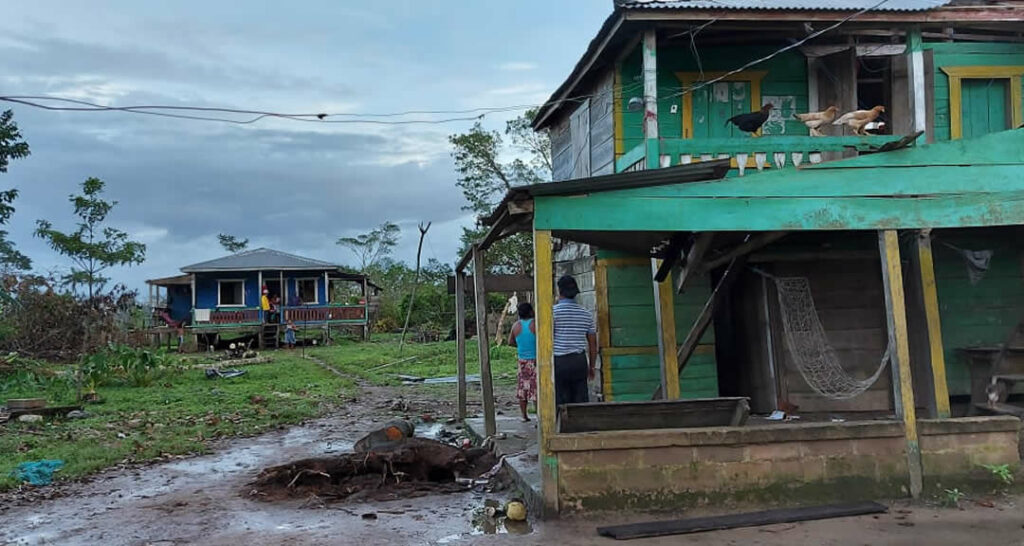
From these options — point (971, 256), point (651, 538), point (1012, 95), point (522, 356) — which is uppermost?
point (1012, 95)

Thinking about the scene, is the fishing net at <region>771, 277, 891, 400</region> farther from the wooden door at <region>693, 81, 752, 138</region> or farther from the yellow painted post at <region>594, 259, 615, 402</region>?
the wooden door at <region>693, 81, 752, 138</region>

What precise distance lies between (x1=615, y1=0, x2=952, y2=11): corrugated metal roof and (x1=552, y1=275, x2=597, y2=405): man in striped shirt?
323 centimetres

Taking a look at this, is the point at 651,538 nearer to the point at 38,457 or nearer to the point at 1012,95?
the point at 38,457

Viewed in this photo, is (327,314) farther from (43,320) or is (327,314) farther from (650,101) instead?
(650,101)

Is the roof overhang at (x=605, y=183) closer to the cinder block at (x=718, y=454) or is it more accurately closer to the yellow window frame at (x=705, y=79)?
the cinder block at (x=718, y=454)

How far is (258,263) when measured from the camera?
3294 cm

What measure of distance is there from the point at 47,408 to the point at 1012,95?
44.3ft

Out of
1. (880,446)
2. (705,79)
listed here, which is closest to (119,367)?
(705,79)

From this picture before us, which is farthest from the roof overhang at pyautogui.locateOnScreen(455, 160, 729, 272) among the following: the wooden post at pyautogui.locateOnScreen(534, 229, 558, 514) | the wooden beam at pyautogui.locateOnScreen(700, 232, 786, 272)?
the wooden beam at pyautogui.locateOnScreen(700, 232, 786, 272)

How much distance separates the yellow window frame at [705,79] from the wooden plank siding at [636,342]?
184 cm

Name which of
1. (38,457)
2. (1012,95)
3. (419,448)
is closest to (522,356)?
(419,448)

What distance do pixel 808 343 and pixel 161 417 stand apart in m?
8.93

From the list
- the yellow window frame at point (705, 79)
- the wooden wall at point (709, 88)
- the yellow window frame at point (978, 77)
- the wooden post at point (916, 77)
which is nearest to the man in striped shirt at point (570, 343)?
the wooden wall at point (709, 88)

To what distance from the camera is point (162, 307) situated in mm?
36156
